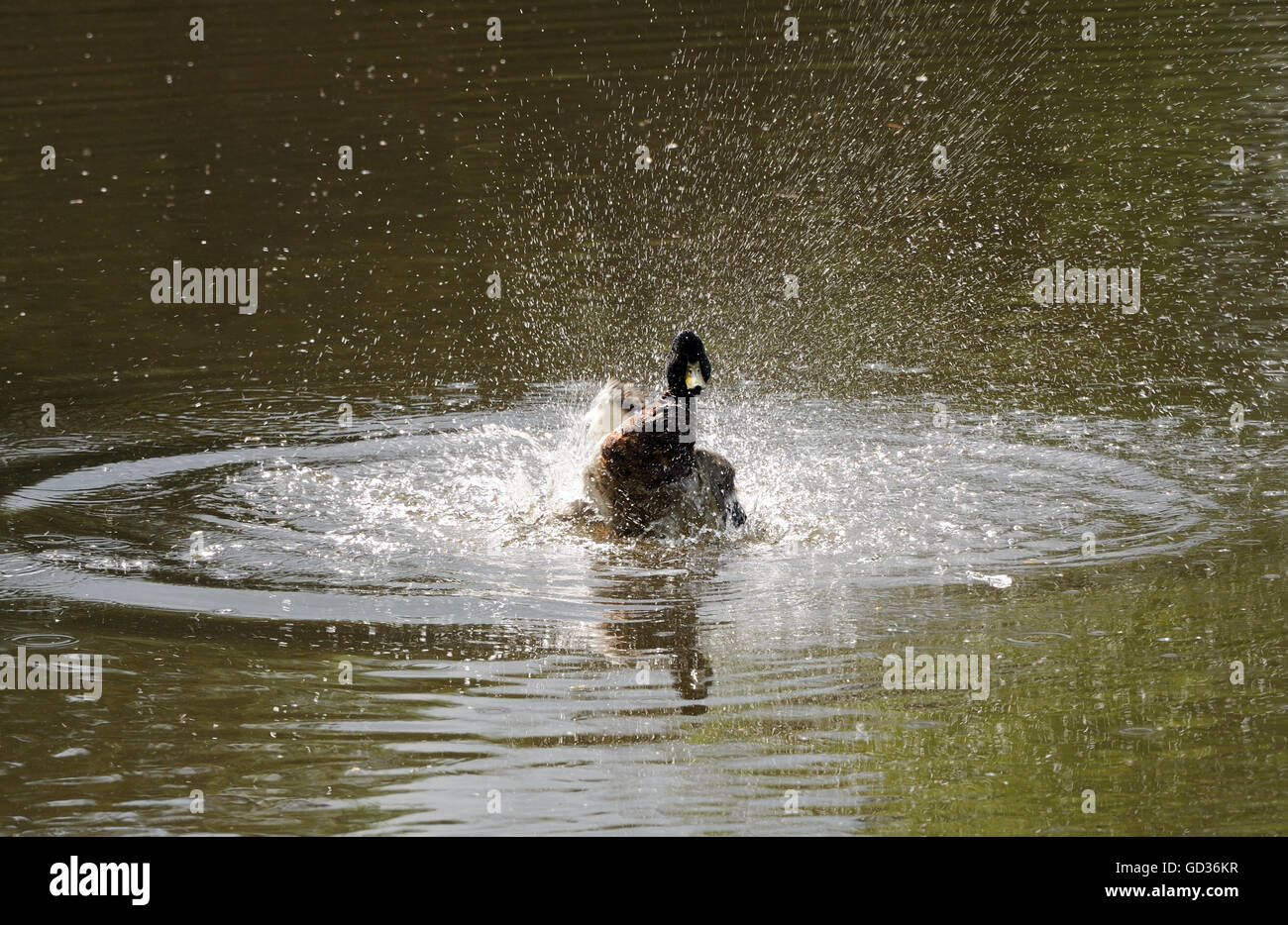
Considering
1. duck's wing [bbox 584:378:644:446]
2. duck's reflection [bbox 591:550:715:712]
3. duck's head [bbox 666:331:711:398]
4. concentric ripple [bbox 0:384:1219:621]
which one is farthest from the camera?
duck's wing [bbox 584:378:644:446]

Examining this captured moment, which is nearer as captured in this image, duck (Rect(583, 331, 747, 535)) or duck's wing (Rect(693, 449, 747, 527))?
duck (Rect(583, 331, 747, 535))

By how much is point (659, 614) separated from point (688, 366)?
1619mm

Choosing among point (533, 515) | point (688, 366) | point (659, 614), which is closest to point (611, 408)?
point (533, 515)

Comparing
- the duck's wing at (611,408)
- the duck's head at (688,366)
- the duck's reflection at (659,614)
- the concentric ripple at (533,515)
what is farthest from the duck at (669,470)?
the duck's wing at (611,408)

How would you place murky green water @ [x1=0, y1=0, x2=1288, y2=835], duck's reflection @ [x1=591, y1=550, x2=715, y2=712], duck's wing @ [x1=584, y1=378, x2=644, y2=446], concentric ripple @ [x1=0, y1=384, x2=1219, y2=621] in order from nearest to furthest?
murky green water @ [x1=0, y1=0, x2=1288, y2=835]
duck's reflection @ [x1=591, y1=550, x2=715, y2=712]
concentric ripple @ [x1=0, y1=384, x2=1219, y2=621]
duck's wing @ [x1=584, y1=378, x2=644, y2=446]

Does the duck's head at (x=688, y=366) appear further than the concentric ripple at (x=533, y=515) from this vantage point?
Yes

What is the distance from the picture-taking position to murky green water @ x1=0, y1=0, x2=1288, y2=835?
6535 millimetres

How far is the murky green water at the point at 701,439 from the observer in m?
6.54

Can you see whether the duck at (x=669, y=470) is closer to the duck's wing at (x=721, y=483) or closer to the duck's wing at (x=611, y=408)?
the duck's wing at (x=721, y=483)

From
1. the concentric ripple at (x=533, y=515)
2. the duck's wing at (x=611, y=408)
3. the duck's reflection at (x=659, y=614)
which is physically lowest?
the duck's reflection at (x=659, y=614)

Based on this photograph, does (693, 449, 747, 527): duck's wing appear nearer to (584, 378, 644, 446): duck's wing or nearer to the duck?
the duck

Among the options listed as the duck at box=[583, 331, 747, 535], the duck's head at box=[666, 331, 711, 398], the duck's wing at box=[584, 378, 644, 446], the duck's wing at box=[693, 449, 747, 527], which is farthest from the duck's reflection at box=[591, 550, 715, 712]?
the duck's wing at box=[584, 378, 644, 446]

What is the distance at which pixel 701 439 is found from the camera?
1093cm

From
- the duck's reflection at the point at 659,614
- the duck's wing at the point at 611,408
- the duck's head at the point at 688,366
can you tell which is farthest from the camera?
the duck's wing at the point at 611,408
